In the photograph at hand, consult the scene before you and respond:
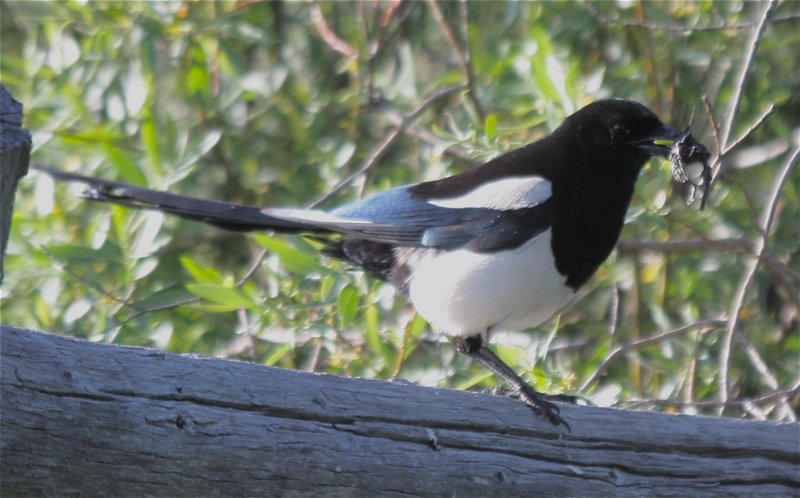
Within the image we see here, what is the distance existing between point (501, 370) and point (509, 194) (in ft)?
1.20

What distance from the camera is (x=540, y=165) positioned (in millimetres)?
2443

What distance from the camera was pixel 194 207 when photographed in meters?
2.32

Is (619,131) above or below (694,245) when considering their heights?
above

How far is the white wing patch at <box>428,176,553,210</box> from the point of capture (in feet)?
7.72

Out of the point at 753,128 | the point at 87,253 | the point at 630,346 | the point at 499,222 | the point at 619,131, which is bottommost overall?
the point at 87,253

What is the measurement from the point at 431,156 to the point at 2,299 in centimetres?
119

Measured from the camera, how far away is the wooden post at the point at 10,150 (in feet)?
4.61

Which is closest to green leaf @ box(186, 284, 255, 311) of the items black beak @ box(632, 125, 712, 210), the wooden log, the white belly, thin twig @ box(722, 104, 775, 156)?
the white belly

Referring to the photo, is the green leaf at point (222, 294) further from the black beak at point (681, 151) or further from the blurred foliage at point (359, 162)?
the black beak at point (681, 151)

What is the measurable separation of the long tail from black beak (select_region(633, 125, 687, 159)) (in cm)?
72

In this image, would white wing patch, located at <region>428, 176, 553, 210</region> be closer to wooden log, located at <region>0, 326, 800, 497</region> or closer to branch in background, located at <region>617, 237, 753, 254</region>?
branch in background, located at <region>617, 237, 753, 254</region>

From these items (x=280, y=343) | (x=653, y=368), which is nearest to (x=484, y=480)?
(x=280, y=343)

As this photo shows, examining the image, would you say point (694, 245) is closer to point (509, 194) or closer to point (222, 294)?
point (509, 194)

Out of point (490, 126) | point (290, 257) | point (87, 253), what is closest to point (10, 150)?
point (290, 257)
